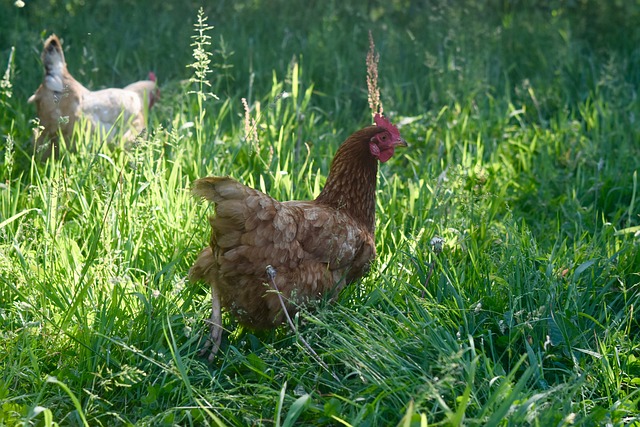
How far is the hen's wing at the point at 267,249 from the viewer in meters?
2.93

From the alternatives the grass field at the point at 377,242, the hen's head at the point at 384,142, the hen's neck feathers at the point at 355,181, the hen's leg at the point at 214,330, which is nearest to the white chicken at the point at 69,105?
the grass field at the point at 377,242

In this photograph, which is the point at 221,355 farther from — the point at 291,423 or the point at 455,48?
the point at 455,48

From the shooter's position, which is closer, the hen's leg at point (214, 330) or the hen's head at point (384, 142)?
the hen's leg at point (214, 330)

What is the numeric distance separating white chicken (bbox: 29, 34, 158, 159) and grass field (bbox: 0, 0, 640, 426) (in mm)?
206

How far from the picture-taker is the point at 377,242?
12.6ft

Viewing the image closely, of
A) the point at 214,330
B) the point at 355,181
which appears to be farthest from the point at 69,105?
the point at 214,330

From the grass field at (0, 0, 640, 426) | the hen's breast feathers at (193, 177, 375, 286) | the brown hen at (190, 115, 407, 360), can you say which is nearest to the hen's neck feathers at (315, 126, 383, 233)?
the brown hen at (190, 115, 407, 360)

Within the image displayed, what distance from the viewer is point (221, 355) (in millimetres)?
3174

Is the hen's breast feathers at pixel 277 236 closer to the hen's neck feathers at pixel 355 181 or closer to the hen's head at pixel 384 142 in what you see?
the hen's neck feathers at pixel 355 181

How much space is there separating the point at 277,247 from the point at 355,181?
63 centimetres

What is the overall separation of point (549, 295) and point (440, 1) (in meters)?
4.93

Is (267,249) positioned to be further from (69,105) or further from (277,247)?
(69,105)

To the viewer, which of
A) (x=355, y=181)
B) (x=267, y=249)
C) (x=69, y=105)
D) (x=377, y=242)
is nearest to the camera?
(x=267, y=249)

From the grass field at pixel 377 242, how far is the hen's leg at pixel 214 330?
65mm
